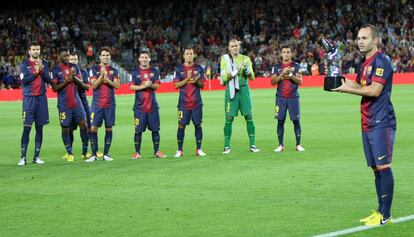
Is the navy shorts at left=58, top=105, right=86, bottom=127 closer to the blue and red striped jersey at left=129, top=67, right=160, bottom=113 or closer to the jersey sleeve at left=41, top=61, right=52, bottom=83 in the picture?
the jersey sleeve at left=41, top=61, right=52, bottom=83

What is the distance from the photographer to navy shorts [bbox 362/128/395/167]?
8.52 m

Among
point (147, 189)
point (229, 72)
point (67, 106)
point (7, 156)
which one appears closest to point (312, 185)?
point (147, 189)

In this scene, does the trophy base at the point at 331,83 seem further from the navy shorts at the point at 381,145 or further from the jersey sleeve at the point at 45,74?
the jersey sleeve at the point at 45,74

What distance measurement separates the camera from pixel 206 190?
36.9ft

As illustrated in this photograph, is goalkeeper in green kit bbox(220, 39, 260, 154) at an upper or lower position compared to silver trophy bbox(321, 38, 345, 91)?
lower

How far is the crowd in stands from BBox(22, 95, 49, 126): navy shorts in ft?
93.7

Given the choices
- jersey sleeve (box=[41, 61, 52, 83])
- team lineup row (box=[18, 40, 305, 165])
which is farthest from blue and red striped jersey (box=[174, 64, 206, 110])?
jersey sleeve (box=[41, 61, 52, 83])

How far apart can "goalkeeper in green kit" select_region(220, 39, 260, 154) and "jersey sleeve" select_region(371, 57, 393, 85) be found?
23.5 feet

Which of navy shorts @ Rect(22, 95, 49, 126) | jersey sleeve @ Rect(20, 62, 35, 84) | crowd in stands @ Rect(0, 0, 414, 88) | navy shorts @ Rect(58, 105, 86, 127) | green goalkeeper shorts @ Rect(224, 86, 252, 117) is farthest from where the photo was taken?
crowd in stands @ Rect(0, 0, 414, 88)

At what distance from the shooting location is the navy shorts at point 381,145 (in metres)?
8.52

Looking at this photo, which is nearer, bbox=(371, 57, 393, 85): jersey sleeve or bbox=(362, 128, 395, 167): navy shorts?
bbox=(371, 57, 393, 85): jersey sleeve

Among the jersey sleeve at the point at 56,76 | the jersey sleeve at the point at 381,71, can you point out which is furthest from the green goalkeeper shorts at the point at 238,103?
the jersey sleeve at the point at 381,71

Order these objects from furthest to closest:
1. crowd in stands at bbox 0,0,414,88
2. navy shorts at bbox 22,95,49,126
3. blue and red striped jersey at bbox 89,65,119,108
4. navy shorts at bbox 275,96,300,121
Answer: crowd in stands at bbox 0,0,414,88 < navy shorts at bbox 275,96,300,121 < blue and red striped jersey at bbox 89,65,119,108 < navy shorts at bbox 22,95,49,126

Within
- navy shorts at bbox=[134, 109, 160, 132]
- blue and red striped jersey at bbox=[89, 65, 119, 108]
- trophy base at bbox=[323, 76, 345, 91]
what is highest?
trophy base at bbox=[323, 76, 345, 91]
